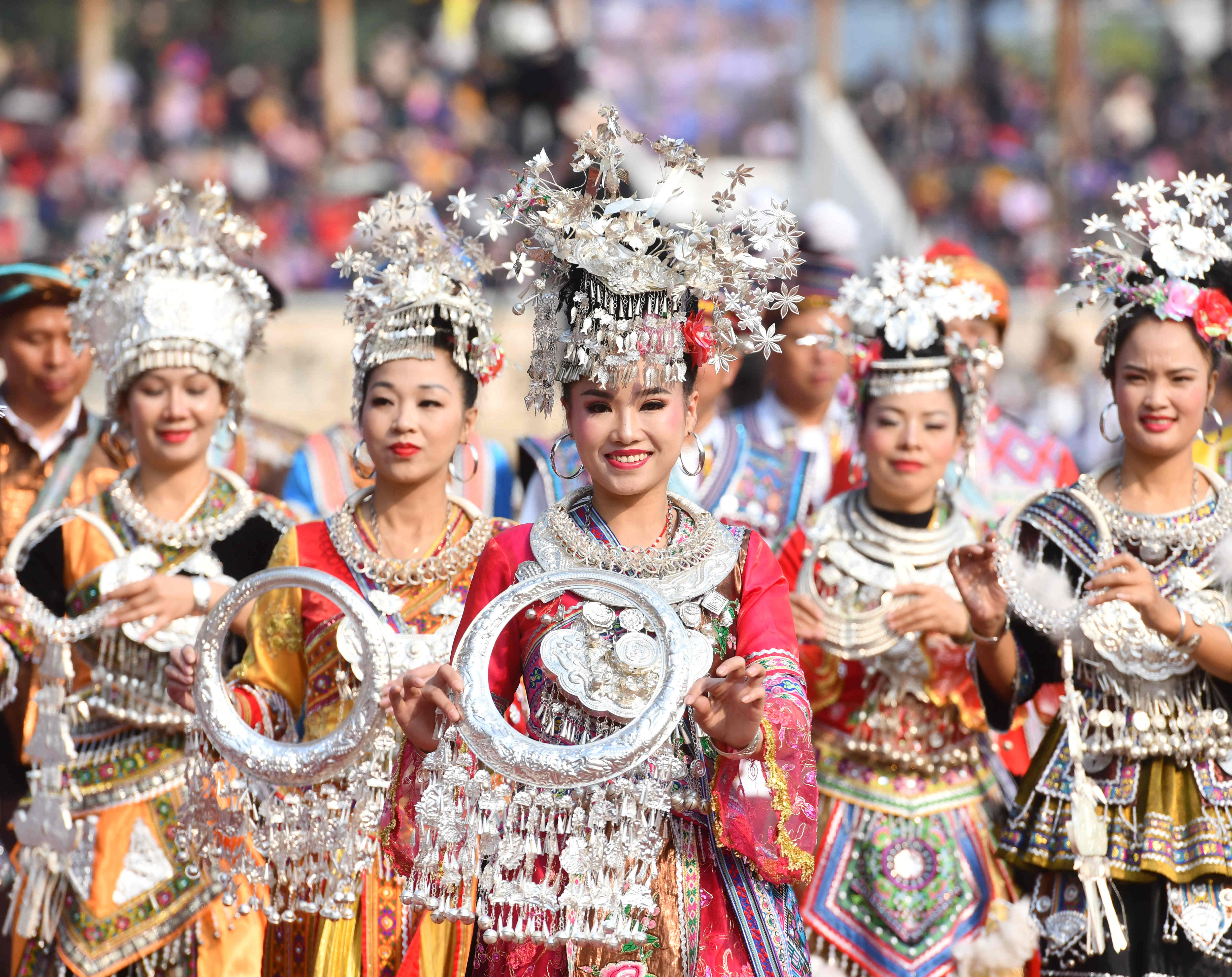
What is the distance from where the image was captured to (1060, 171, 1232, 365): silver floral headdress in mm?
3930

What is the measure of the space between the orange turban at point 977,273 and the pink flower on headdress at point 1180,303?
143 cm

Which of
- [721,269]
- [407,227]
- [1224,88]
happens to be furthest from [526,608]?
[1224,88]

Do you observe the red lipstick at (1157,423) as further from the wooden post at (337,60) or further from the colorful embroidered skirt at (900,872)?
the wooden post at (337,60)

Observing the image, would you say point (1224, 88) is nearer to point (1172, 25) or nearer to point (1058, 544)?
point (1172, 25)

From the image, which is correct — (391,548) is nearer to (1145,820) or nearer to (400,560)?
(400,560)

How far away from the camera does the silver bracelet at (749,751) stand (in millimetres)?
2807

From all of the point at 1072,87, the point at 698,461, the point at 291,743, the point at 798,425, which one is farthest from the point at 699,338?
the point at 1072,87

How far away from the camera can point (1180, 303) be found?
12.9ft

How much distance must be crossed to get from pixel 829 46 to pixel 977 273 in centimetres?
1283

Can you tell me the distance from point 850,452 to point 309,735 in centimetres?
206

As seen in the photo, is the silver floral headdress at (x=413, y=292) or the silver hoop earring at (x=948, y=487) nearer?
the silver floral headdress at (x=413, y=292)

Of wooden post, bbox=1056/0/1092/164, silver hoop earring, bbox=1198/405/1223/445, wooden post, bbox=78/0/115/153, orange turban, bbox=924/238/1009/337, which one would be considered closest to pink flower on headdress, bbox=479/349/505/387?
silver hoop earring, bbox=1198/405/1223/445

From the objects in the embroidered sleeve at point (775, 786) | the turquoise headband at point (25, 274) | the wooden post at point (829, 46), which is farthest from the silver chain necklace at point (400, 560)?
the wooden post at point (829, 46)

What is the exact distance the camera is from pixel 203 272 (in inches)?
181
